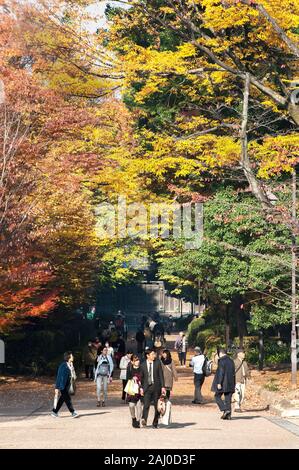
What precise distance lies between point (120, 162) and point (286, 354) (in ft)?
36.5

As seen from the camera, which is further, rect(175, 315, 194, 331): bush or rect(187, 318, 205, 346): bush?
rect(175, 315, 194, 331): bush

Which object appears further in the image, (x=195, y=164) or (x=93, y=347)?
(x=195, y=164)

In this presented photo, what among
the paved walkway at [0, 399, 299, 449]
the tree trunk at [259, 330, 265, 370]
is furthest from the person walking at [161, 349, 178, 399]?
the tree trunk at [259, 330, 265, 370]

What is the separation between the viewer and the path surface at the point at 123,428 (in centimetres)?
1662

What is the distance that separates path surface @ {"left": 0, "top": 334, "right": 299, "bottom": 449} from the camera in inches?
655

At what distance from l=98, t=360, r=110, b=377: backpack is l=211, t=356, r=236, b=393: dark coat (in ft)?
11.2

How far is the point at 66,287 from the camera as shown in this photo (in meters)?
38.6

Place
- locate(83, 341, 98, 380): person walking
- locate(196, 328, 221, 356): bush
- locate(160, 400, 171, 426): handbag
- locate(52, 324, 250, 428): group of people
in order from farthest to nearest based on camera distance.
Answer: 1. locate(196, 328, 221, 356): bush
2. locate(83, 341, 98, 380): person walking
3. locate(52, 324, 250, 428): group of people
4. locate(160, 400, 171, 426): handbag

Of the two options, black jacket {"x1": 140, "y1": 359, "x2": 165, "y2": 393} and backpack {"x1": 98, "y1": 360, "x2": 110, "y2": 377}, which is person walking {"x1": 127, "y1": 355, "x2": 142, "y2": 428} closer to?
black jacket {"x1": 140, "y1": 359, "x2": 165, "y2": 393}

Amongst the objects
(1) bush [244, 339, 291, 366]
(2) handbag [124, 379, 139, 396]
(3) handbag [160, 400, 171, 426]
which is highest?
(1) bush [244, 339, 291, 366]

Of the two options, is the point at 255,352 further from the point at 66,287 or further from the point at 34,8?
the point at 34,8

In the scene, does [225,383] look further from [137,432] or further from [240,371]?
[137,432]
